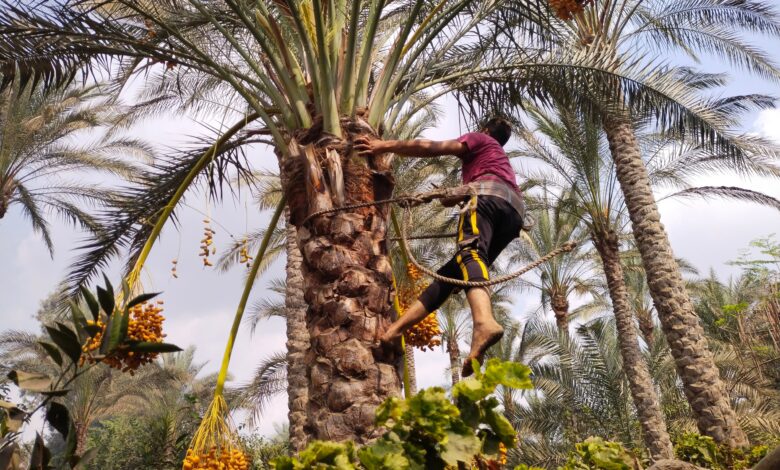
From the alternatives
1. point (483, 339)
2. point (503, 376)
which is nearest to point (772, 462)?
point (503, 376)

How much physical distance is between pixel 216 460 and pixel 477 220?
1.88 metres

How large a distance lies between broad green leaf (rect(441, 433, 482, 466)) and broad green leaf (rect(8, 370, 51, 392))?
971 mm

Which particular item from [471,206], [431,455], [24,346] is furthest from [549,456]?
[24,346]

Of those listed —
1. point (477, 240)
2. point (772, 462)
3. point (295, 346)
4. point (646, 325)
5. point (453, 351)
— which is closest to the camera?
point (772, 462)

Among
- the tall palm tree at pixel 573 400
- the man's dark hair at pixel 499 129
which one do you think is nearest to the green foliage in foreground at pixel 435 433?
the man's dark hair at pixel 499 129

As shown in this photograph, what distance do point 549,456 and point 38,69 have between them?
11.9m

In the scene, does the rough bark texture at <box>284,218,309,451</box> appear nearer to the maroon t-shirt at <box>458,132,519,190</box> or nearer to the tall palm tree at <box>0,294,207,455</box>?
the tall palm tree at <box>0,294,207,455</box>

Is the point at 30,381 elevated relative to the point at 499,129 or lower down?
lower down

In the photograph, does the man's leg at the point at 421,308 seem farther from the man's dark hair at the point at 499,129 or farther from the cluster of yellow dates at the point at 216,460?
the man's dark hair at the point at 499,129

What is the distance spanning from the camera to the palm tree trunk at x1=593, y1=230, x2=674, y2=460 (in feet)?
34.8

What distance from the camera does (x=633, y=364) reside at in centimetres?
1118

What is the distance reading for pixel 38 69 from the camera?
4820 mm

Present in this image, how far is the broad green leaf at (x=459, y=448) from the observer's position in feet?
4.43

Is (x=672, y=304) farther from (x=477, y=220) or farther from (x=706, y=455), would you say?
(x=477, y=220)
